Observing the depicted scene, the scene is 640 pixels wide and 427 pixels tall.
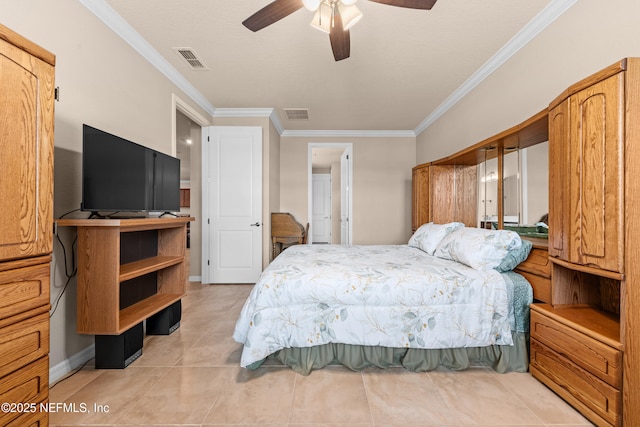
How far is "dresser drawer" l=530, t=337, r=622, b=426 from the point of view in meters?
1.36

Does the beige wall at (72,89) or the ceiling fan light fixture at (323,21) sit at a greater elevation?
the ceiling fan light fixture at (323,21)

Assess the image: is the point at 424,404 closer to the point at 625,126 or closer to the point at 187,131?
the point at 625,126

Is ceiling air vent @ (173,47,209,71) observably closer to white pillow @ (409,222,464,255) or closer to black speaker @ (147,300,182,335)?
black speaker @ (147,300,182,335)

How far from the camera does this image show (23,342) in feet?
3.78

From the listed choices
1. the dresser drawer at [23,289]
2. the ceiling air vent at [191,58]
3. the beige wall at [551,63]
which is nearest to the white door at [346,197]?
the beige wall at [551,63]

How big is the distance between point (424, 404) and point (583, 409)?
2.60 ft

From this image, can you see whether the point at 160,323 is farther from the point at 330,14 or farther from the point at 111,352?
the point at 330,14

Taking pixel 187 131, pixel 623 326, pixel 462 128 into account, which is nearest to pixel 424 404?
pixel 623 326

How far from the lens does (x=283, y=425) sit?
1450 millimetres

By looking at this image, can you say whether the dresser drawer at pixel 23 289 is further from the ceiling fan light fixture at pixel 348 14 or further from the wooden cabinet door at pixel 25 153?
the ceiling fan light fixture at pixel 348 14

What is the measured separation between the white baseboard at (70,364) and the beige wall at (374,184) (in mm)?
3600

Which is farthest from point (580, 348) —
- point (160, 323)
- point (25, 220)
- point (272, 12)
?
point (160, 323)

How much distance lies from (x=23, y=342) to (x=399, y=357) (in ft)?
6.47

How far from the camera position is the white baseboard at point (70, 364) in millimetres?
1799
